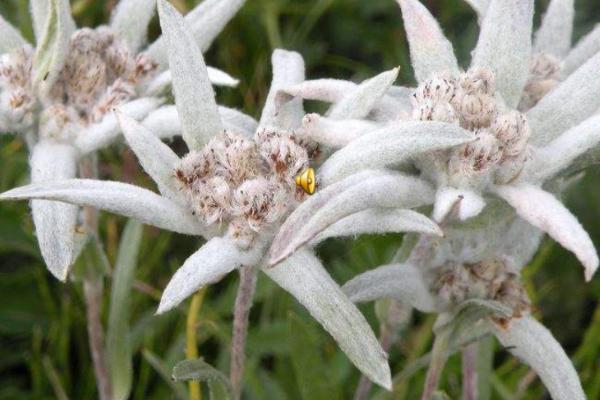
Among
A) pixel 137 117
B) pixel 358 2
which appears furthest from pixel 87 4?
pixel 137 117

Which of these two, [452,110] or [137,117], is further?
[137,117]

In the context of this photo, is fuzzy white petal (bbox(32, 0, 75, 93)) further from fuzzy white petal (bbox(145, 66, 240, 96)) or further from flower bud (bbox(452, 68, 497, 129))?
flower bud (bbox(452, 68, 497, 129))

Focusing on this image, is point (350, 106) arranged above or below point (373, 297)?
above

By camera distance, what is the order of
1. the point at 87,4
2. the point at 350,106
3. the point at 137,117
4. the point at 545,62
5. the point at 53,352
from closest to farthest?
1. the point at 350,106
2. the point at 137,117
3. the point at 545,62
4. the point at 53,352
5. the point at 87,4

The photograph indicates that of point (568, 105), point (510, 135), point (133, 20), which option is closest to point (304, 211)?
point (510, 135)

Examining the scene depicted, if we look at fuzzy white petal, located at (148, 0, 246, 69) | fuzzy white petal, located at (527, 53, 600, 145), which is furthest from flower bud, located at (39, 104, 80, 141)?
A: fuzzy white petal, located at (527, 53, 600, 145)

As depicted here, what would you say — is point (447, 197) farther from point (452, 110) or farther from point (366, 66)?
point (366, 66)

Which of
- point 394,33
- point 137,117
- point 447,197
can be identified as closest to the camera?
point 447,197
